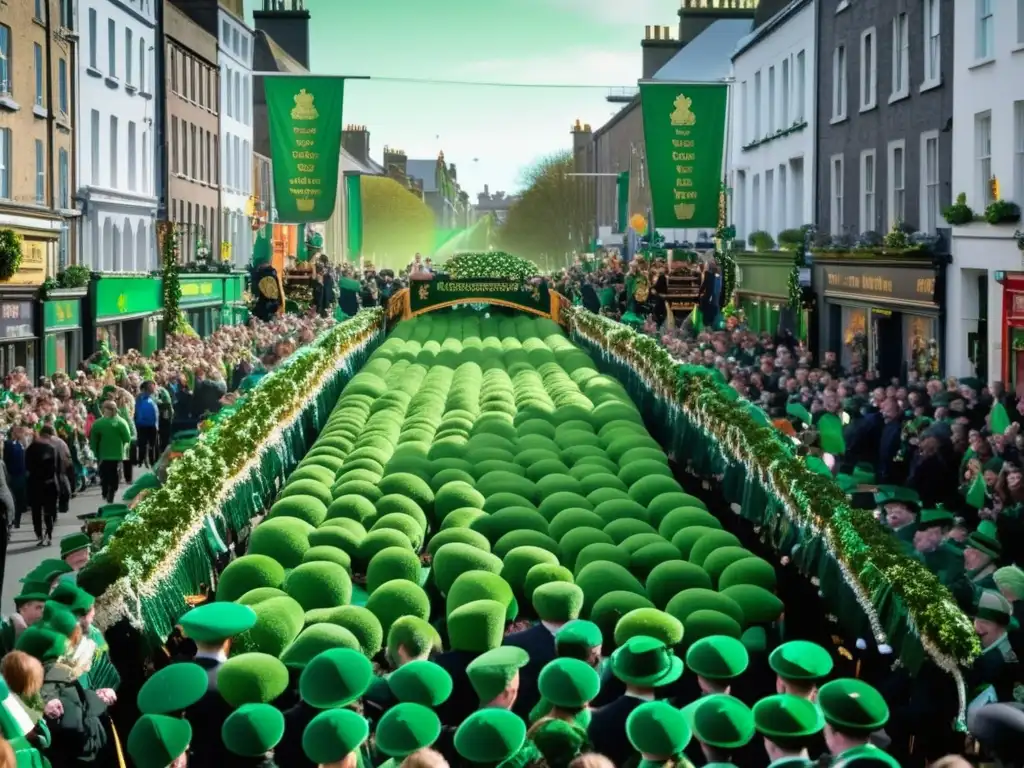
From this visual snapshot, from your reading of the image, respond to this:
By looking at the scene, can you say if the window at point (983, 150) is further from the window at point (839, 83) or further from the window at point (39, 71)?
the window at point (39, 71)

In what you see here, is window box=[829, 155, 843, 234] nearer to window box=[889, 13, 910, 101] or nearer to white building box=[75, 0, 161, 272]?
window box=[889, 13, 910, 101]

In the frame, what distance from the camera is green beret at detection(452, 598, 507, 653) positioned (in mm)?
10742

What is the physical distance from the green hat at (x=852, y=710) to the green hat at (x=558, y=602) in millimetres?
3401

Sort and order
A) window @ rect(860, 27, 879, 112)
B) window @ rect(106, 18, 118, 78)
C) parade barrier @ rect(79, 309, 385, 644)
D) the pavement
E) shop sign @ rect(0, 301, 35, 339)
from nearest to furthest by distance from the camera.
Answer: parade barrier @ rect(79, 309, 385, 644), the pavement, shop sign @ rect(0, 301, 35, 339), window @ rect(860, 27, 879, 112), window @ rect(106, 18, 118, 78)

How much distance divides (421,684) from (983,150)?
21.9 meters

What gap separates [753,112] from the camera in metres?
48.9

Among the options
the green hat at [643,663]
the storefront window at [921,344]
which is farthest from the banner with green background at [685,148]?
the green hat at [643,663]

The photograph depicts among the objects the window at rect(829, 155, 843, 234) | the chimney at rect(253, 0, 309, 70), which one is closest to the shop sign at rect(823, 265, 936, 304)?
the window at rect(829, 155, 843, 234)

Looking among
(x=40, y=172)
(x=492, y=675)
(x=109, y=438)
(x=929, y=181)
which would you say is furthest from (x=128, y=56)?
(x=492, y=675)

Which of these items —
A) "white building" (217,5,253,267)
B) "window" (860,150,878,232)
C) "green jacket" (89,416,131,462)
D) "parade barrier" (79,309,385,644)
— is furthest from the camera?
"white building" (217,5,253,267)

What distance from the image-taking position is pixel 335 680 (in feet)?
29.5

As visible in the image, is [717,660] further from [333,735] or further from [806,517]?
[806,517]

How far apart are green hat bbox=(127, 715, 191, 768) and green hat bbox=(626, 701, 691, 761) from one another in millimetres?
2159

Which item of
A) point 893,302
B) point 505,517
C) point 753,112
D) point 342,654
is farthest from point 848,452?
point 753,112
